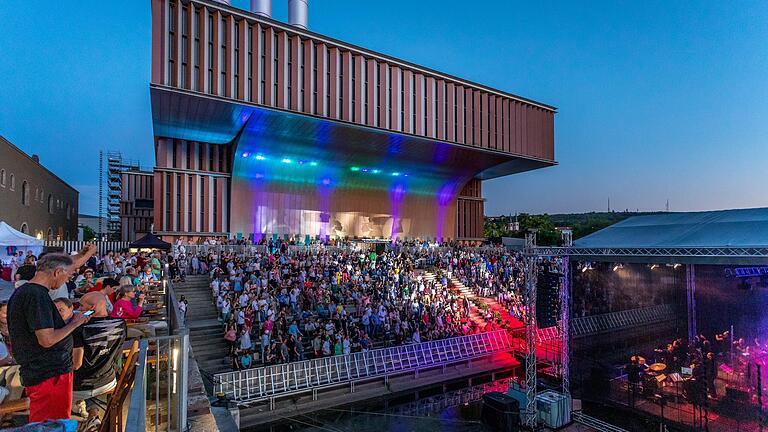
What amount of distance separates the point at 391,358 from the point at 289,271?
239 inches

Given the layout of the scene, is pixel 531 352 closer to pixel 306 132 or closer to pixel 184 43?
pixel 306 132

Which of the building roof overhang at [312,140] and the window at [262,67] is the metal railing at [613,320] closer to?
the building roof overhang at [312,140]

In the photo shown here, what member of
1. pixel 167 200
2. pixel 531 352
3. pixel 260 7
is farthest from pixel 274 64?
pixel 531 352

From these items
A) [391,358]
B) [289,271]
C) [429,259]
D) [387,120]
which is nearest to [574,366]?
[391,358]

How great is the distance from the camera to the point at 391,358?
15016 millimetres

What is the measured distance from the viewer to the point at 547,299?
13461 millimetres

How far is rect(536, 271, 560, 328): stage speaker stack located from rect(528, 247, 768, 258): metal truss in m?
0.84

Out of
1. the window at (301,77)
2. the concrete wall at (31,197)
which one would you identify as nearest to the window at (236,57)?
the window at (301,77)

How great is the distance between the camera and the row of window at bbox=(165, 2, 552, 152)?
23281 mm

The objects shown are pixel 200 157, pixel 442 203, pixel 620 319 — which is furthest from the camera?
pixel 442 203

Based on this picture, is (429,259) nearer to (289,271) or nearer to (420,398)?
(289,271)

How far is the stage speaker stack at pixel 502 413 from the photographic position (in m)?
12.1

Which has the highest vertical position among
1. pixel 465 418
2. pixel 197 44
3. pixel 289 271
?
pixel 197 44

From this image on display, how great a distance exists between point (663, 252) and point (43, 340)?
43.3 feet
